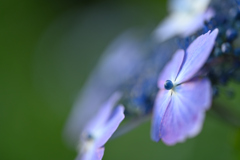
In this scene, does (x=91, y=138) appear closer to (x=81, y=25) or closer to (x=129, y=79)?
(x=129, y=79)

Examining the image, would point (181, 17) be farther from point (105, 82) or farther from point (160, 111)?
point (160, 111)

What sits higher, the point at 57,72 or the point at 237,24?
the point at 57,72

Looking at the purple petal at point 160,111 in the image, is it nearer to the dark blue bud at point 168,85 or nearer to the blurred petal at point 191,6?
the dark blue bud at point 168,85

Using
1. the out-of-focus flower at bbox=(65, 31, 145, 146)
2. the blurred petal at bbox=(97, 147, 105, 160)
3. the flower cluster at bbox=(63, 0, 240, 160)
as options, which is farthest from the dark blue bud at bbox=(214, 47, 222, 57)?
the out-of-focus flower at bbox=(65, 31, 145, 146)

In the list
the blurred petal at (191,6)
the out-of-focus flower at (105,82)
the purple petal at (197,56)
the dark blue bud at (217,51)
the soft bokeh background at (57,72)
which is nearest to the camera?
the purple petal at (197,56)

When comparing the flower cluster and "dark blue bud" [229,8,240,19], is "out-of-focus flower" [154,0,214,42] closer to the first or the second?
the flower cluster

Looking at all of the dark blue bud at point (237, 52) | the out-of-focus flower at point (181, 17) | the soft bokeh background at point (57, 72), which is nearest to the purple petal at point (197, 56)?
the dark blue bud at point (237, 52)

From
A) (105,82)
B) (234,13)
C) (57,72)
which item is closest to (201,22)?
(234,13)
